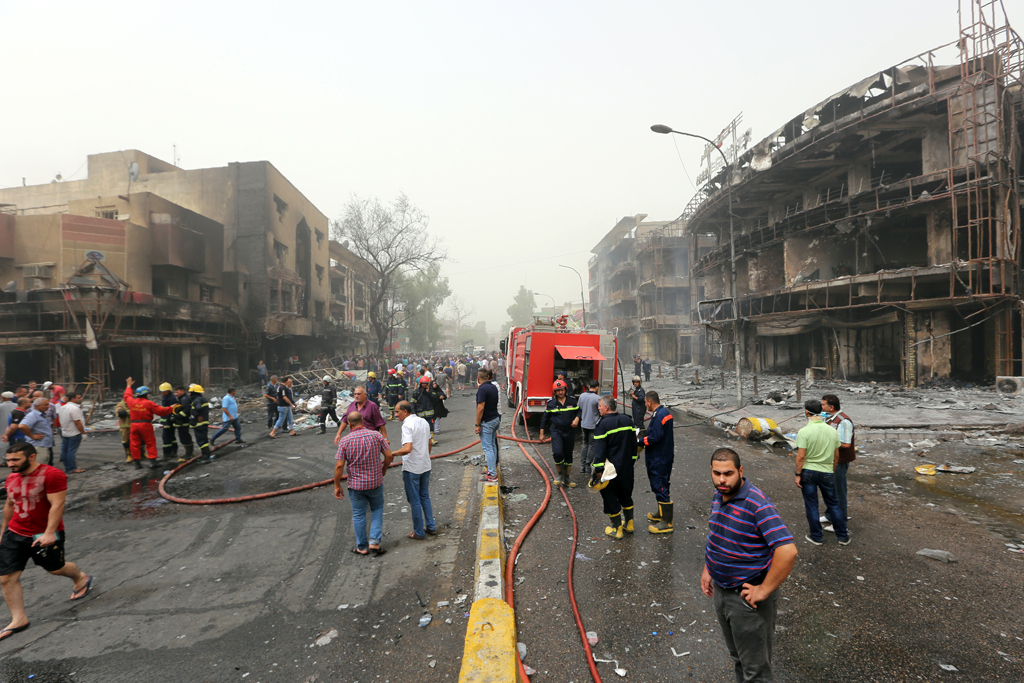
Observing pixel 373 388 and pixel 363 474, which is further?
pixel 373 388

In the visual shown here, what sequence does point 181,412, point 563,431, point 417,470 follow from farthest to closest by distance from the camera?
1. point 181,412
2. point 563,431
3. point 417,470

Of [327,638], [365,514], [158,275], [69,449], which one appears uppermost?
[158,275]

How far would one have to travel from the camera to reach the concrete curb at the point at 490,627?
2.90 metres

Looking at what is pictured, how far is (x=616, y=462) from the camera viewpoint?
533 centimetres

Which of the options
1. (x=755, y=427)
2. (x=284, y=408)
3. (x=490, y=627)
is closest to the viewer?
(x=490, y=627)

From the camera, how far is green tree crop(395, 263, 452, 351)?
168ft

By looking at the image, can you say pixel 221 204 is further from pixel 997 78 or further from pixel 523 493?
pixel 997 78

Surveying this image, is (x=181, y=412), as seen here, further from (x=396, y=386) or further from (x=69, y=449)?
(x=396, y=386)

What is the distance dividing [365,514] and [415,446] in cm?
89

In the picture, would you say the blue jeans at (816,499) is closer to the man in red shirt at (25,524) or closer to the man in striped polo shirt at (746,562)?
the man in striped polo shirt at (746,562)

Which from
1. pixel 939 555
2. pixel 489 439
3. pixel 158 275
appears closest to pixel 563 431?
pixel 489 439

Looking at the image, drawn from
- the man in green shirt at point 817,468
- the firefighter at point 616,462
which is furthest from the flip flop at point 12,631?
the man in green shirt at point 817,468

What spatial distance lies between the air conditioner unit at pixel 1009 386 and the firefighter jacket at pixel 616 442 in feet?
56.3

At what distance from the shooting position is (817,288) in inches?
824
